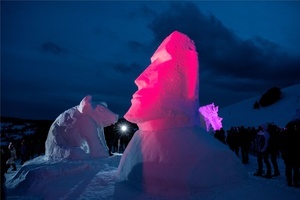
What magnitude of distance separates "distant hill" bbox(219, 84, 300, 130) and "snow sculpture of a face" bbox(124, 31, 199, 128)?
3306 centimetres

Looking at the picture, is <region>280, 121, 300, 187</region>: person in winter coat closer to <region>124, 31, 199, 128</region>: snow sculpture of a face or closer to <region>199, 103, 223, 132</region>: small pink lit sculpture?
<region>124, 31, 199, 128</region>: snow sculpture of a face

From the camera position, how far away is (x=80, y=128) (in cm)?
992

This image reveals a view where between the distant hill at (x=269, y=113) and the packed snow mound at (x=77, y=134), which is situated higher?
the distant hill at (x=269, y=113)

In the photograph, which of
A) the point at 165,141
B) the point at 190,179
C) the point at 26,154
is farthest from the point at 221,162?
the point at 26,154

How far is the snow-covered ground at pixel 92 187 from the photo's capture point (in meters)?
5.05

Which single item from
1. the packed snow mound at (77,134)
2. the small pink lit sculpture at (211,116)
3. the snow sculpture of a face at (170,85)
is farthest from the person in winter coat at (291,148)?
the small pink lit sculpture at (211,116)

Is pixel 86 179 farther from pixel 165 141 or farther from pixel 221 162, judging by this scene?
pixel 221 162

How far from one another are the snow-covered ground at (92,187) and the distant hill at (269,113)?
32988 mm

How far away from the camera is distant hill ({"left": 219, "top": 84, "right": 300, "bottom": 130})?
126ft

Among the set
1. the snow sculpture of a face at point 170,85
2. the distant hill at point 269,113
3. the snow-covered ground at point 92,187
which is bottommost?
the snow-covered ground at point 92,187

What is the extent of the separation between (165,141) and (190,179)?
1.00 meters

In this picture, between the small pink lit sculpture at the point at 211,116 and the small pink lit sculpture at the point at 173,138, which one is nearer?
the small pink lit sculpture at the point at 173,138

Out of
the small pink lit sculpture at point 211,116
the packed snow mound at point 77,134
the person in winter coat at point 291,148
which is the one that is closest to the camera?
the person in winter coat at point 291,148

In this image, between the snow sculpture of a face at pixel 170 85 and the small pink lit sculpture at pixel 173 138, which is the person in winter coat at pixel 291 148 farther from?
the snow sculpture of a face at pixel 170 85
